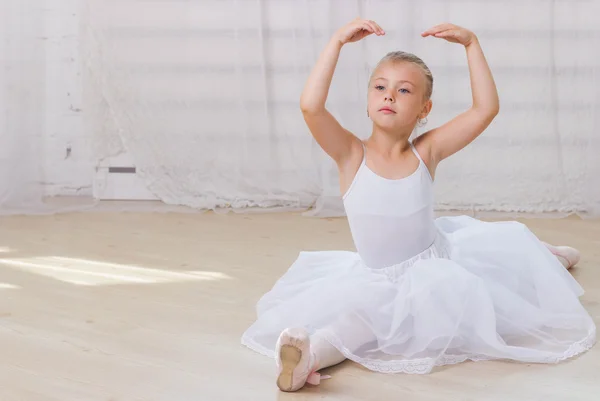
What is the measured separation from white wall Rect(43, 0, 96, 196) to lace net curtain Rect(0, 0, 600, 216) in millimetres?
206

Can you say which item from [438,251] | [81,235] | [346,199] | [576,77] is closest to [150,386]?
[346,199]

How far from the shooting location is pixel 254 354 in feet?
5.05

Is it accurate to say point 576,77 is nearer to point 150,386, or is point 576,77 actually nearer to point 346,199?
point 346,199

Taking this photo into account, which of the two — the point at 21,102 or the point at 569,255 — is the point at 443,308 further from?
the point at 21,102

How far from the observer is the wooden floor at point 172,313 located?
4.51 ft

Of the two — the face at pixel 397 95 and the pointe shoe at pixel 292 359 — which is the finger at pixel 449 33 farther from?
the pointe shoe at pixel 292 359

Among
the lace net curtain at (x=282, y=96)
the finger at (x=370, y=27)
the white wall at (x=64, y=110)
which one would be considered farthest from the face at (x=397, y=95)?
the white wall at (x=64, y=110)

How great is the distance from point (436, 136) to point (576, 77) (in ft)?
4.82

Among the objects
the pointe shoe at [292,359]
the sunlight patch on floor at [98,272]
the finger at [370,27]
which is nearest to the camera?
the pointe shoe at [292,359]

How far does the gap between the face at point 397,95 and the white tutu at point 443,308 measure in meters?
0.26

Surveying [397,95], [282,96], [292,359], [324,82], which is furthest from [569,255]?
[282,96]

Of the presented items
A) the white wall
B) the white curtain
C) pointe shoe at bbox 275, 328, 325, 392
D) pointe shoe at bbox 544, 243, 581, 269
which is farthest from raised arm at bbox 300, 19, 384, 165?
the white wall

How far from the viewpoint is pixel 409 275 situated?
1.58 meters

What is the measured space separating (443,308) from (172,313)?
1.87 feet
